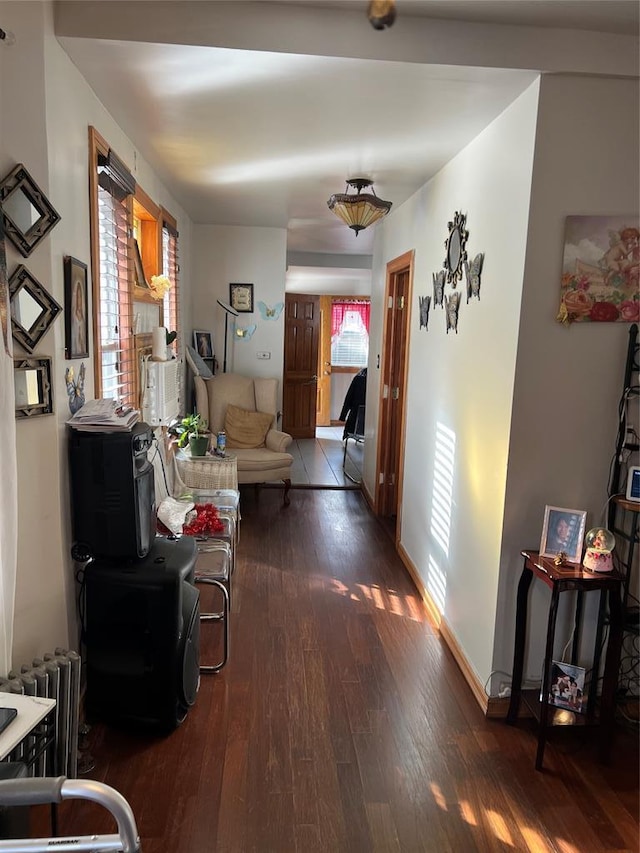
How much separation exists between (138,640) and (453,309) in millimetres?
2080

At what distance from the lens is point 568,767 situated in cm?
209

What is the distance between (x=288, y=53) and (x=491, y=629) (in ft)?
7.40

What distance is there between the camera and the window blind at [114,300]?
254 cm

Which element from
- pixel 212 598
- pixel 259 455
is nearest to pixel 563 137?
pixel 212 598

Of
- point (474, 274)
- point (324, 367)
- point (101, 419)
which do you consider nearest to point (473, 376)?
point (474, 274)

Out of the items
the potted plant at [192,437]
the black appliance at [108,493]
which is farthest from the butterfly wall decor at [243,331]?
the black appliance at [108,493]

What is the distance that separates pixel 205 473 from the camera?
13.3ft

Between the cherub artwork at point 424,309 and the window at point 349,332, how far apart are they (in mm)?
5334

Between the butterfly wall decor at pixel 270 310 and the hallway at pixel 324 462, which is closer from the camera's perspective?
the butterfly wall decor at pixel 270 310

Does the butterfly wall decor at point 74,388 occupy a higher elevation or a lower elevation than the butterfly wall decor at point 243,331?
lower

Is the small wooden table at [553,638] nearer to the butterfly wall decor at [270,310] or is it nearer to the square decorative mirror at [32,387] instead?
the square decorative mirror at [32,387]

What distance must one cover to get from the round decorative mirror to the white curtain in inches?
80.5

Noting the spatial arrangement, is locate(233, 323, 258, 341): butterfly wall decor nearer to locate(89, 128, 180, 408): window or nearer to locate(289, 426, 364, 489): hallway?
locate(289, 426, 364, 489): hallway

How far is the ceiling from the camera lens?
6.01ft
